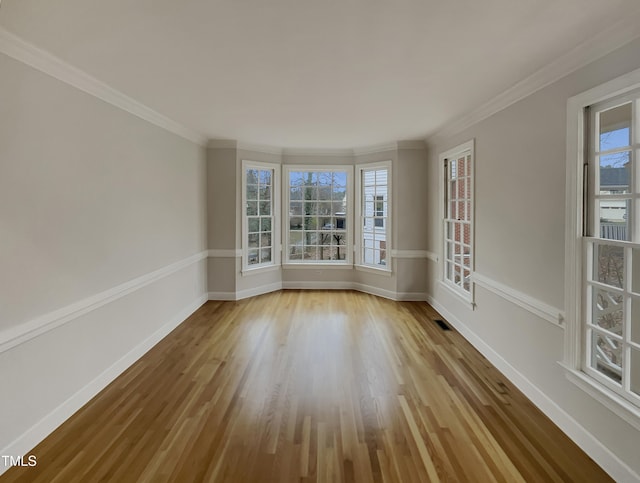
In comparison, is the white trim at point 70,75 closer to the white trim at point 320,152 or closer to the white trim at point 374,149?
the white trim at point 320,152

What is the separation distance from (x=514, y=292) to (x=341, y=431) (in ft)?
6.32

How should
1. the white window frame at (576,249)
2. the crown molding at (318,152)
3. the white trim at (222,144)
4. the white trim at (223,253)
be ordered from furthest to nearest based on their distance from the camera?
the crown molding at (318,152), the white trim at (223,253), the white trim at (222,144), the white window frame at (576,249)

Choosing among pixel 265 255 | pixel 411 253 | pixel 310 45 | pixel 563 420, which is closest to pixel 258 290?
pixel 265 255

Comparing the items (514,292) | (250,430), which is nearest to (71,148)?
(250,430)

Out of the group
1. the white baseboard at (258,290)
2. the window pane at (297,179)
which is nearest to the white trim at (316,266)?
the white baseboard at (258,290)

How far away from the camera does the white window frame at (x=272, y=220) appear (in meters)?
6.03

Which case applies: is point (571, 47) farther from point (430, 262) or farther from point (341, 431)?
point (430, 262)

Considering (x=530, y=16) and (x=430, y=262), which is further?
(x=430, y=262)

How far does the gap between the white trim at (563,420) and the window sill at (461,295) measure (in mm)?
339

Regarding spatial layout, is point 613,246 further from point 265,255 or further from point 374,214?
Answer: point 265,255

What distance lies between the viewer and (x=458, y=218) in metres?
4.79

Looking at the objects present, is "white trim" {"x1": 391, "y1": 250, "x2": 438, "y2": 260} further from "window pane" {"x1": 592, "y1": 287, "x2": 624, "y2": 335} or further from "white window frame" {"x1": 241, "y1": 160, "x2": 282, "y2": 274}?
"window pane" {"x1": 592, "y1": 287, "x2": 624, "y2": 335}

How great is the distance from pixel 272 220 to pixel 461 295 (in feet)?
11.6

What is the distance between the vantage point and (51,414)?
2494mm
